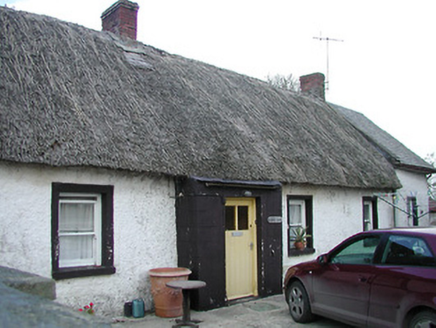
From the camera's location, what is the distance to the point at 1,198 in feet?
22.4

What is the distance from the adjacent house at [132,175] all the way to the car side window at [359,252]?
262 centimetres

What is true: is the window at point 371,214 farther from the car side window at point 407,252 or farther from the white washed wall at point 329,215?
the car side window at point 407,252

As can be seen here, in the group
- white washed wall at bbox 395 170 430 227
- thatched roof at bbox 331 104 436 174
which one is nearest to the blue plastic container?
white washed wall at bbox 395 170 430 227

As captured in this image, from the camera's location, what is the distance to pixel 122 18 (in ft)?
41.2

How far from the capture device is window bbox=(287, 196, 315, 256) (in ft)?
38.1

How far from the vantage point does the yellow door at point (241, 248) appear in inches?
373

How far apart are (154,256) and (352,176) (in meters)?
7.01

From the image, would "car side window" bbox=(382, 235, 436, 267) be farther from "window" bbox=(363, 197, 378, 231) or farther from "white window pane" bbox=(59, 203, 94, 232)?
"window" bbox=(363, 197, 378, 231)

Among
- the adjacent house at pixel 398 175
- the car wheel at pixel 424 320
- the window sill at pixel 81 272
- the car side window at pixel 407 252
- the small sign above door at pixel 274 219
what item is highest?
the adjacent house at pixel 398 175

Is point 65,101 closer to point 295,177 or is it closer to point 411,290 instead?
point 295,177

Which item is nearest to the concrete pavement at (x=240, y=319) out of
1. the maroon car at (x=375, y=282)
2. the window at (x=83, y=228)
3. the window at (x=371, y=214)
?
the maroon car at (x=375, y=282)

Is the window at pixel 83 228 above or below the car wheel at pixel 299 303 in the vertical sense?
above

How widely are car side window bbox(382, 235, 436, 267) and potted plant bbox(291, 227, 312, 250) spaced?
17.2 ft

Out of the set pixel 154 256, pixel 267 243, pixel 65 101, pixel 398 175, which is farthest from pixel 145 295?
pixel 398 175
